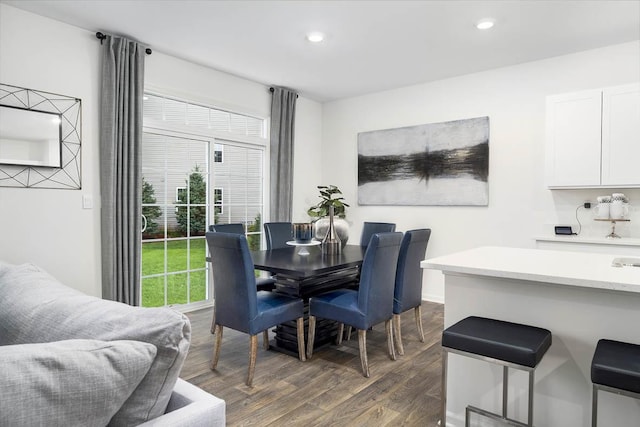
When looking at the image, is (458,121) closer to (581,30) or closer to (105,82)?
(581,30)

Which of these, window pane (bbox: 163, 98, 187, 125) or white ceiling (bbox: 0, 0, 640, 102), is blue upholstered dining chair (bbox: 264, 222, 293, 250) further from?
white ceiling (bbox: 0, 0, 640, 102)

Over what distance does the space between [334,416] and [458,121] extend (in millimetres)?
3609

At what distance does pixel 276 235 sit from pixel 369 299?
67.1 inches

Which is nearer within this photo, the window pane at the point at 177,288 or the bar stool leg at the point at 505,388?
the bar stool leg at the point at 505,388

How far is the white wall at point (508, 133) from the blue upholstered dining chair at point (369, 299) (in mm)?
2013

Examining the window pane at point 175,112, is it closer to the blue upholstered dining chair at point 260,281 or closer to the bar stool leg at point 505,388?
the blue upholstered dining chair at point 260,281

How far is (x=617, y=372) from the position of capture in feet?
4.37

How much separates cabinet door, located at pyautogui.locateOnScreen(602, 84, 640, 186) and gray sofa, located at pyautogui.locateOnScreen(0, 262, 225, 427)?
3862 millimetres

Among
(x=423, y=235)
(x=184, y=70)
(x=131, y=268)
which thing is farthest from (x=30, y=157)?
(x=423, y=235)

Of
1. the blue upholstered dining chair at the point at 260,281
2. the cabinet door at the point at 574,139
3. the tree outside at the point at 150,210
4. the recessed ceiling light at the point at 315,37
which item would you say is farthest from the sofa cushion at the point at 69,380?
the cabinet door at the point at 574,139

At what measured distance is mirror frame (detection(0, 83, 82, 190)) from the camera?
10.1 feet

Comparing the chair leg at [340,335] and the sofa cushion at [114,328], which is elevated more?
the sofa cushion at [114,328]

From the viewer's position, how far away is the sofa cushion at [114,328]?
3.03ft

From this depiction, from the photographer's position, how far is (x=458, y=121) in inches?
184
